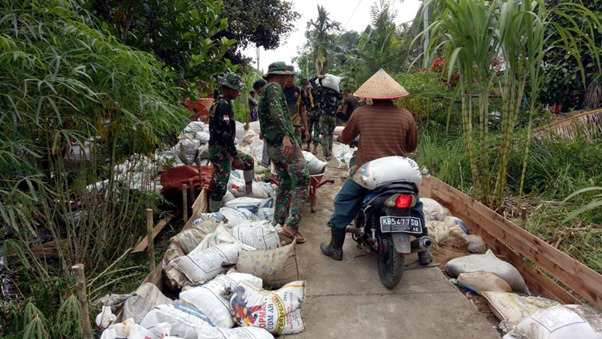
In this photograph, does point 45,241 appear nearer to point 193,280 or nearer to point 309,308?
point 193,280

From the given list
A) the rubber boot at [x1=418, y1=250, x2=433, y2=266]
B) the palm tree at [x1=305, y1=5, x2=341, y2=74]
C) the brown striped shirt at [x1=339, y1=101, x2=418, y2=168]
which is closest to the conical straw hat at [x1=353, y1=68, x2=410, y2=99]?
the brown striped shirt at [x1=339, y1=101, x2=418, y2=168]

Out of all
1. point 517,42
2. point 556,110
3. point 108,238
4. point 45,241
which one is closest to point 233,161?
point 108,238

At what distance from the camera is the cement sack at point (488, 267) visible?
3.28 meters

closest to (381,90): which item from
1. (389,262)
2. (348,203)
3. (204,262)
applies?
(348,203)

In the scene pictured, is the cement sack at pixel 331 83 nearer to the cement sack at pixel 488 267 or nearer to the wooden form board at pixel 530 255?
the wooden form board at pixel 530 255

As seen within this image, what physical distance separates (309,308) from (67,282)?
160 cm

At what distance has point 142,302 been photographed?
2705 millimetres

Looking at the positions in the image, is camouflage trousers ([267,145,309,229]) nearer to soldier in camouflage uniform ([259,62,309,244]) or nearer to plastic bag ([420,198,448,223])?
soldier in camouflage uniform ([259,62,309,244])

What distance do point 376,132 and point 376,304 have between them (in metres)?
1.42

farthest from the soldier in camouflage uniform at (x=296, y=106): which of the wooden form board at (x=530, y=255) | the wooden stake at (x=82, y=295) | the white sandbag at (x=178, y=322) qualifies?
the wooden stake at (x=82, y=295)

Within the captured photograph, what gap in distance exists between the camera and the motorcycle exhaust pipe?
332cm

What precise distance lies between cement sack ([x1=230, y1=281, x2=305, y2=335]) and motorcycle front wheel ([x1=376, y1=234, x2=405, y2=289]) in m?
0.79

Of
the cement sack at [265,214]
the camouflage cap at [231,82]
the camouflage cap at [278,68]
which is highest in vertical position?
the camouflage cap at [278,68]

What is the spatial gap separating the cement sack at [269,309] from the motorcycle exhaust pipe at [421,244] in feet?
3.56
